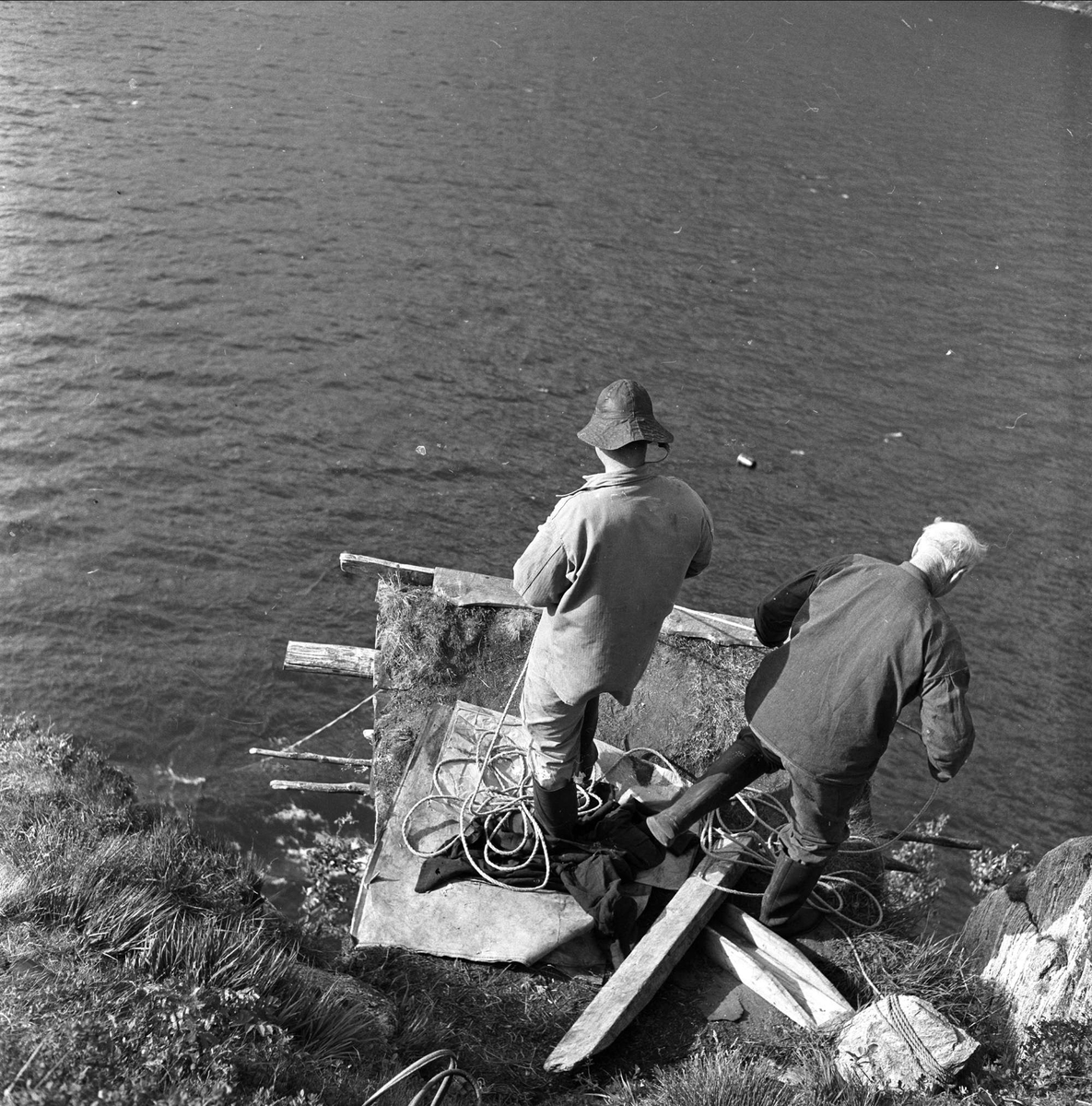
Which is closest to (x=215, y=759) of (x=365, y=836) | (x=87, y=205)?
(x=365, y=836)

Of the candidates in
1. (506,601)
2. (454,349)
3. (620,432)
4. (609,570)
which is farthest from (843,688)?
(454,349)

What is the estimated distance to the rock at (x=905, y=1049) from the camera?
4.52 metres

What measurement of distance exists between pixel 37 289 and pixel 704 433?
31.4 ft

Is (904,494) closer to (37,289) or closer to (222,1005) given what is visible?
(222,1005)

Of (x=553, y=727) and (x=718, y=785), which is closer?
(x=553, y=727)

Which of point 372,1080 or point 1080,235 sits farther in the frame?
point 1080,235

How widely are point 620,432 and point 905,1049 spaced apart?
2.84 metres

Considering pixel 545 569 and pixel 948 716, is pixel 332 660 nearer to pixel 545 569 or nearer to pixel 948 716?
pixel 545 569

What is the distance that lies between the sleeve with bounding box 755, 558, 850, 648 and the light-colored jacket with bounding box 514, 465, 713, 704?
417 millimetres

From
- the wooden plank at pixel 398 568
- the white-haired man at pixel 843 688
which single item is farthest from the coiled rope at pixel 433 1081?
the wooden plank at pixel 398 568

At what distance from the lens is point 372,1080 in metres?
4.22

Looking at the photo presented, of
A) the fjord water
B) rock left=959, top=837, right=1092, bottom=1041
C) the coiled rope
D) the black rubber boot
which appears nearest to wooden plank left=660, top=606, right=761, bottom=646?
the black rubber boot

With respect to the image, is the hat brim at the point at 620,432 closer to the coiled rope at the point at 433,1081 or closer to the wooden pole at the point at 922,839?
the coiled rope at the point at 433,1081

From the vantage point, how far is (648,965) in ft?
16.7
